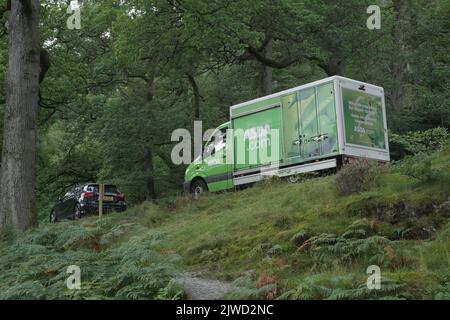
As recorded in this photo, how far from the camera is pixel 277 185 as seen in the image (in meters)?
16.3

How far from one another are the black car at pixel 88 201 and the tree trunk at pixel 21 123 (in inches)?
381

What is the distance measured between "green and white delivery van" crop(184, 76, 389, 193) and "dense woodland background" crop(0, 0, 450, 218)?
373 cm

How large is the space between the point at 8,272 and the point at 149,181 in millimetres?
19195

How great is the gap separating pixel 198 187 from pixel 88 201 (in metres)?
5.65

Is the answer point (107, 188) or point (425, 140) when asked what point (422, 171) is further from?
point (107, 188)

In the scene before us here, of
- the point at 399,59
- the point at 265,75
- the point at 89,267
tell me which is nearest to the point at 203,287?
the point at 89,267

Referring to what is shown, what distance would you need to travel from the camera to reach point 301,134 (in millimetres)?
17188

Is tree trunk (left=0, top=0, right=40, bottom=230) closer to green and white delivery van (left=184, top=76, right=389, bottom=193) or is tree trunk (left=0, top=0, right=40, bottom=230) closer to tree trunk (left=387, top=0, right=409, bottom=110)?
green and white delivery van (left=184, top=76, right=389, bottom=193)

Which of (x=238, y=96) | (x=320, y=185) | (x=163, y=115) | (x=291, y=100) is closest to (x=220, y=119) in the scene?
(x=238, y=96)

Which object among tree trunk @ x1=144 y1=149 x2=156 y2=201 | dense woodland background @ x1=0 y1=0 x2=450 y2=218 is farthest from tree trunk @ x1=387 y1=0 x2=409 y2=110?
tree trunk @ x1=144 y1=149 x2=156 y2=201

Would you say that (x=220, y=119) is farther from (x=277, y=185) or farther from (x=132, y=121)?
(x=277, y=185)

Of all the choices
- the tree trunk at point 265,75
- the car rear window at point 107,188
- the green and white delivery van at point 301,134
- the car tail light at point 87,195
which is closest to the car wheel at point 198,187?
the green and white delivery van at point 301,134

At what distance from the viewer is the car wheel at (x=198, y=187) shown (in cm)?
2009

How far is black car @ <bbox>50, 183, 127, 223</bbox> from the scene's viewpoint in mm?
23422
